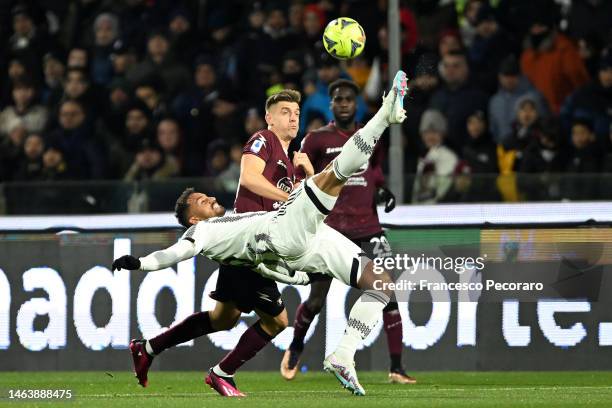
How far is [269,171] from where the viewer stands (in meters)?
10.6

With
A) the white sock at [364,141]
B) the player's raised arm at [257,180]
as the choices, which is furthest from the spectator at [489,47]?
the white sock at [364,141]

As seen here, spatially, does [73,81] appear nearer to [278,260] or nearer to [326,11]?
[326,11]

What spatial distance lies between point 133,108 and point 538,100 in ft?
14.7

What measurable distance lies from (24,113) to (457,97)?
5.21 m

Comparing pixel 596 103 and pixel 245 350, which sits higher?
pixel 596 103

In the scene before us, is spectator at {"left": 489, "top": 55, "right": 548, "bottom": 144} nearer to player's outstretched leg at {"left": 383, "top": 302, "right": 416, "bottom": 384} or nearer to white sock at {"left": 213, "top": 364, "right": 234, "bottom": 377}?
player's outstretched leg at {"left": 383, "top": 302, "right": 416, "bottom": 384}

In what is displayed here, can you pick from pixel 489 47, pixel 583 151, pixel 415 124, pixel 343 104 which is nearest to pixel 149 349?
pixel 343 104

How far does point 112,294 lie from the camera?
41.6 ft

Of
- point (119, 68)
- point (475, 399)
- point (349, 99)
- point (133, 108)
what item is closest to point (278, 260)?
point (475, 399)

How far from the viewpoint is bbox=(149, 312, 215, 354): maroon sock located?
1047cm

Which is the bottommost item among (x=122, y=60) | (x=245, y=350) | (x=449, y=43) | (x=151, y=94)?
(x=245, y=350)

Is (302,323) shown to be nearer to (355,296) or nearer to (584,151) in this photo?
(355,296)

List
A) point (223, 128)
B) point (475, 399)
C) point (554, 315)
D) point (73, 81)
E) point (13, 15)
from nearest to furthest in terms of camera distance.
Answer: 1. point (475, 399)
2. point (554, 315)
3. point (223, 128)
4. point (73, 81)
5. point (13, 15)

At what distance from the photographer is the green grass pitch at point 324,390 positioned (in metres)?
9.28
